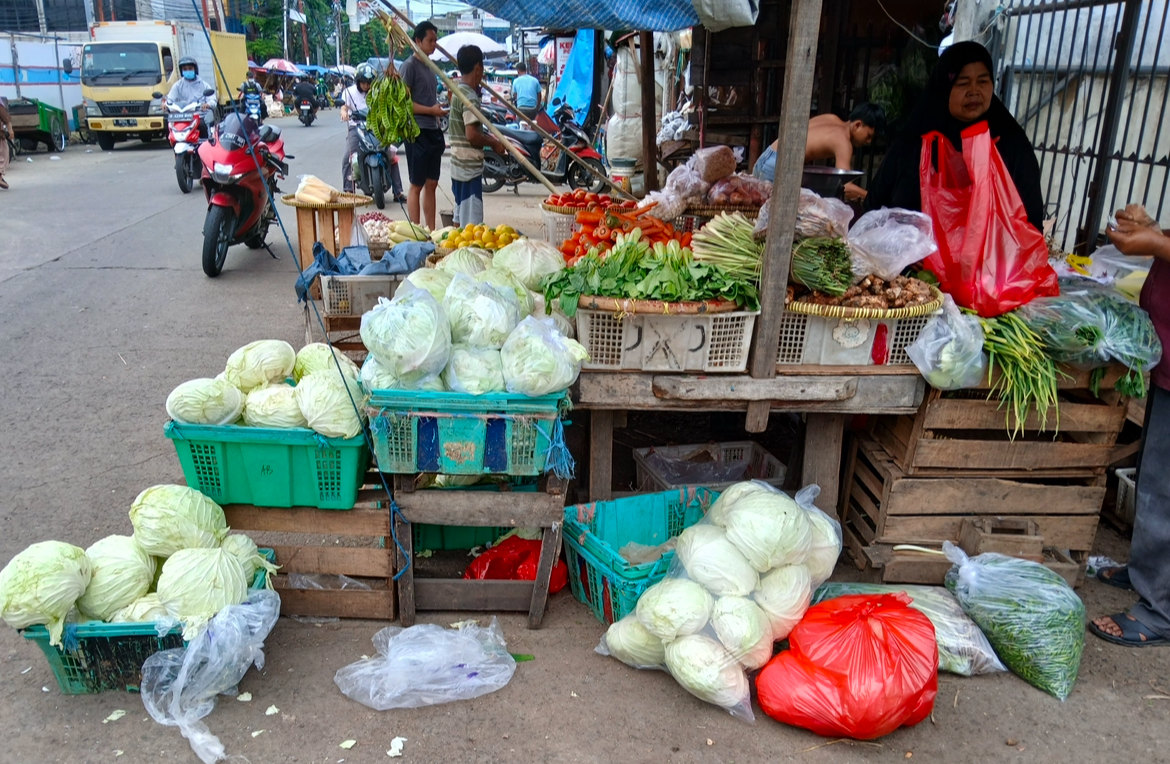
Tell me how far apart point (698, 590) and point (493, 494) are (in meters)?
0.86

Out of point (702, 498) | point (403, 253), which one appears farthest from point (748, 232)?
point (403, 253)

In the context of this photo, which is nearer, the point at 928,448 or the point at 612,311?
the point at 612,311

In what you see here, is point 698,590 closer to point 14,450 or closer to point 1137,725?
point 1137,725

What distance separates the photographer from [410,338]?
2969mm

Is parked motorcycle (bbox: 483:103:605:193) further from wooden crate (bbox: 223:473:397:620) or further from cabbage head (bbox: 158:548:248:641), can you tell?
cabbage head (bbox: 158:548:248:641)

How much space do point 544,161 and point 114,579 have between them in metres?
13.0

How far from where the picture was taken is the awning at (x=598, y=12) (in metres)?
3.59

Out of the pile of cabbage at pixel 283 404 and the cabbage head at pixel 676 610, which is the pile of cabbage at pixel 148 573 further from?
the cabbage head at pixel 676 610

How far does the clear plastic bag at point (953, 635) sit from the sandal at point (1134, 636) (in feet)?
1.81

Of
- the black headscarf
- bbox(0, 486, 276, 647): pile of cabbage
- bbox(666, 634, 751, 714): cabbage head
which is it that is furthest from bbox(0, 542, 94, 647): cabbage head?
the black headscarf

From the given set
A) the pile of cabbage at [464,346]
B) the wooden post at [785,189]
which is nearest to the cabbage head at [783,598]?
the wooden post at [785,189]

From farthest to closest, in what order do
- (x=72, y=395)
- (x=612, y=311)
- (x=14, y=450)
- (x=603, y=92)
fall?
(x=603, y=92)
(x=72, y=395)
(x=14, y=450)
(x=612, y=311)

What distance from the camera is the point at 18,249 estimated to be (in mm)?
9367

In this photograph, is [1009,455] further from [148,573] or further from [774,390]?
[148,573]
